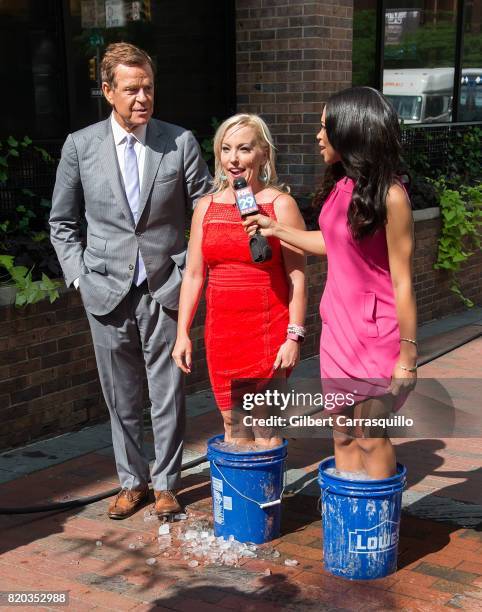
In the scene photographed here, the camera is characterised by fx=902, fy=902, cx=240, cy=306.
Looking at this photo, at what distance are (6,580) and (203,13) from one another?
20.2 feet

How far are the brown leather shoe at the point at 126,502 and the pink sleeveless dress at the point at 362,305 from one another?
1593mm

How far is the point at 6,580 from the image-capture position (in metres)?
4.06

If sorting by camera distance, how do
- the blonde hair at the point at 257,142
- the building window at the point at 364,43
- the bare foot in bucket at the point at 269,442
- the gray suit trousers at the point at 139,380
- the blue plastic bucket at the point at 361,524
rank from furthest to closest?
1. the building window at the point at 364,43
2. the gray suit trousers at the point at 139,380
3. the bare foot in bucket at the point at 269,442
4. the blonde hair at the point at 257,142
5. the blue plastic bucket at the point at 361,524

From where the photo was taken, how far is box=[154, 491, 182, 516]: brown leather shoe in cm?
471

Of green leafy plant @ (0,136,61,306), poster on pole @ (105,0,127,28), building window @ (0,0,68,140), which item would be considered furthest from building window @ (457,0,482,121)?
green leafy plant @ (0,136,61,306)

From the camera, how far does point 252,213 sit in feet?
12.5

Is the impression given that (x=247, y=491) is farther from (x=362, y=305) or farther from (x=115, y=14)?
(x=115, y=14)

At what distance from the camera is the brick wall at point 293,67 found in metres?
8.45

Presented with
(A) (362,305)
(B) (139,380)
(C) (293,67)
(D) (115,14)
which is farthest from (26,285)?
(C) (293,67)

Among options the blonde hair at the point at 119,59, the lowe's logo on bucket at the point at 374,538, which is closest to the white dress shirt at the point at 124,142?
the blonde hair at the point at 119,59

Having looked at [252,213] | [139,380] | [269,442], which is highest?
[252,213]

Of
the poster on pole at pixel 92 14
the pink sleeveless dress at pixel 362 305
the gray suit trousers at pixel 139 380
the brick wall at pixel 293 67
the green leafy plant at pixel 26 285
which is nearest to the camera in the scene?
the pink sleeveless dress at pixel 362 305

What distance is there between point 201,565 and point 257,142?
6.56 feet

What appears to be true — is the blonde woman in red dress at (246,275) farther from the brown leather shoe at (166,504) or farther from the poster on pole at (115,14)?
the poster on pole at (115,14)
